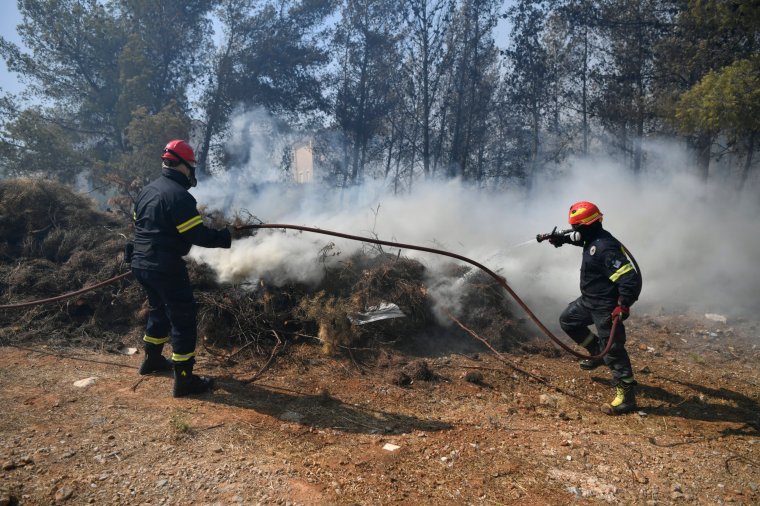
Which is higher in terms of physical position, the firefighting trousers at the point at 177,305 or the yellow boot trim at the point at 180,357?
the firefighting trousers at the point at 177,305

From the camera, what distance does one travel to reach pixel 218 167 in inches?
659

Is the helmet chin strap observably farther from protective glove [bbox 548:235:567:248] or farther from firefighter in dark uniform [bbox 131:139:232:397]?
protective glove [bbox 548:235:567:248]

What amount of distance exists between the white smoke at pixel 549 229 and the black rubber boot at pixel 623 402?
241cm

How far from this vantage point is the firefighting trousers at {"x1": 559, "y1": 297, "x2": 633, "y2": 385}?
4.11 metres

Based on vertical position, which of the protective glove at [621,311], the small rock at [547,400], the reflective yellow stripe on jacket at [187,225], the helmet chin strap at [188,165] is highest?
the helmet chin strap at [188,165]

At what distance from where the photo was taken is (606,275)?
427 cm

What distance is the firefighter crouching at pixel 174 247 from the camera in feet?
12.7

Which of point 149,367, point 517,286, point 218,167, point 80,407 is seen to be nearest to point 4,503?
point 80,407

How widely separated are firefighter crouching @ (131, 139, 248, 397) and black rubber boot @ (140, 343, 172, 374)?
527 mm

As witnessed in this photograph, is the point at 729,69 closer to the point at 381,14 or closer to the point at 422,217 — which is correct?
the point at 422,217

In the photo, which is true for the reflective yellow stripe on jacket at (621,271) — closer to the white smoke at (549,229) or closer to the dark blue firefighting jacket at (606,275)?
the dark blue firefighting jacket at (606,275)

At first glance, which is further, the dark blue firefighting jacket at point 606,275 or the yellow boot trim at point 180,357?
the dark blue firefighting jacket at point 606,275

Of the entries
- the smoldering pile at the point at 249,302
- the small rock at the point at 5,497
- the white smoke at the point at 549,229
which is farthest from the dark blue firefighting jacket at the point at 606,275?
the small rock at the point at 5,497

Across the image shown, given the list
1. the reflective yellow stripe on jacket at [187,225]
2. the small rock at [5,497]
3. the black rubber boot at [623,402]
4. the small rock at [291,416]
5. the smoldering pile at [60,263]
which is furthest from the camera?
the smoldering pile at [60,263]
